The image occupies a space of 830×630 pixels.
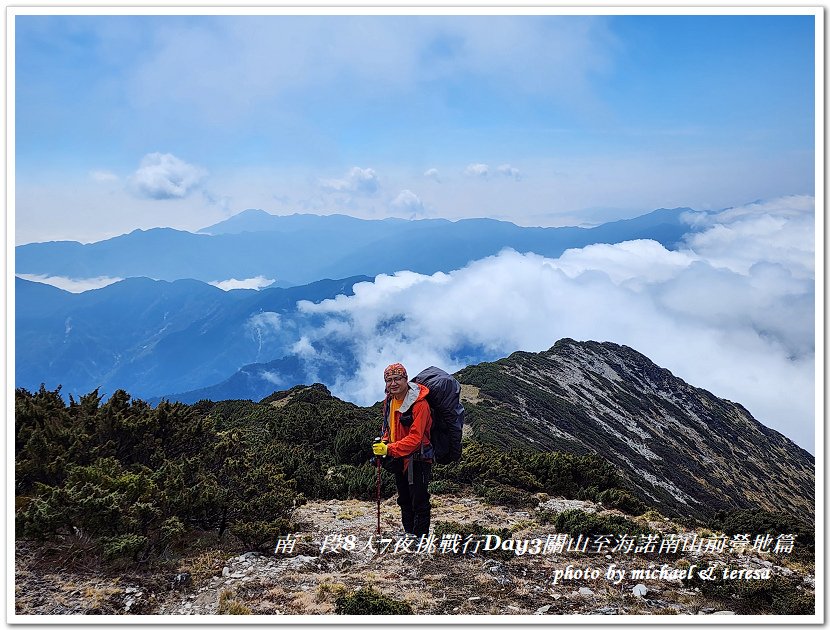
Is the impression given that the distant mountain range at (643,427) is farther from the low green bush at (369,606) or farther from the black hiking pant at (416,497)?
the low green bush at (369,606)

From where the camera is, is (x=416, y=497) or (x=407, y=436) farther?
(x=416, y=497)

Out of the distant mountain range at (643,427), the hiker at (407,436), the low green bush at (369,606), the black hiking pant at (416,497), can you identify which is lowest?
the distant mountain range at (643,427)

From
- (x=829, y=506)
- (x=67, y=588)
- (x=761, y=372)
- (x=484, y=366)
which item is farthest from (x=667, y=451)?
(x=761, y=372)

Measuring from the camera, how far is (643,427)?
174ft

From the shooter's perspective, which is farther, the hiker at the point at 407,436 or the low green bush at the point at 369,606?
the hiker at the point at 407,436

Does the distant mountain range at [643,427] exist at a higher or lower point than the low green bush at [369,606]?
lower

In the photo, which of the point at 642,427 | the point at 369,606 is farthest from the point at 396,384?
the point at 642,427

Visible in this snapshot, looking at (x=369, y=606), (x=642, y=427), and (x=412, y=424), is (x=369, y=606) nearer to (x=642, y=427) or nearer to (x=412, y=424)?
(x=412, y=424)

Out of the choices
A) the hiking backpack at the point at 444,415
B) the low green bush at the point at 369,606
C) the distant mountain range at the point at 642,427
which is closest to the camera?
the low green bush at the point at 369,606

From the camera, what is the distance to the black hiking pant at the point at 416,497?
625 centimetres

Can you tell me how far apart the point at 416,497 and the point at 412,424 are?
99 centimetres

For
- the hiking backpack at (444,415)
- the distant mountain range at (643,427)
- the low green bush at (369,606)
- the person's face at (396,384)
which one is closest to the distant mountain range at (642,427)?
the distant mountain range at (643,427)

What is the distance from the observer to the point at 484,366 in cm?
4562
